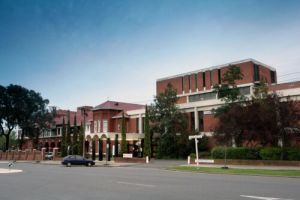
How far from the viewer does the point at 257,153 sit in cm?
3603

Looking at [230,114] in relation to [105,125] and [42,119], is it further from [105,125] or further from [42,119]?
[42,119]

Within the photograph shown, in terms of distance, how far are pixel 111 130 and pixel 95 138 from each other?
3984 millimetres

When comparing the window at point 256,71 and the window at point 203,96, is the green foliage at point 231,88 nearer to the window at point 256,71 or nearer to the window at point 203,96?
the window at point 256,71

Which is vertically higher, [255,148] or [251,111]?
[251,111]

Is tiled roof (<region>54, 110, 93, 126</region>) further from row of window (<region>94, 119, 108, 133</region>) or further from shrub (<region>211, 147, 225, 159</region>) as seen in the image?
shrub (<region>211, 147, 225, 159</region>)

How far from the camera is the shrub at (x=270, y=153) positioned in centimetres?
3366

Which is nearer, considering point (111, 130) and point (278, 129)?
point (278, 129)

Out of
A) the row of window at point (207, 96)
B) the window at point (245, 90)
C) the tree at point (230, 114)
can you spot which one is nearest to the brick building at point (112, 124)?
the row of window at point (207, 96)

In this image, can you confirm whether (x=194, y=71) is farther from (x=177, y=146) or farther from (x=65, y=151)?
(x=65, y=151)

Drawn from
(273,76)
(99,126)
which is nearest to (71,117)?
(99,126)

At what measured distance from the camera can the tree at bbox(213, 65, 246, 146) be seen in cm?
3544

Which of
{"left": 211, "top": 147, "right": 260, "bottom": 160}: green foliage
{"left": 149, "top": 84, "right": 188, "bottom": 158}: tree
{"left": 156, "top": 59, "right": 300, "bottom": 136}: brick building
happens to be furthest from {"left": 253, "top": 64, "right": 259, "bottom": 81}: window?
{"left": 211, "top": 147, "right": 260, "bottom": 160}: green foliage

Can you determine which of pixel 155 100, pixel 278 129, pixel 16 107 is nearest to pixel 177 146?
pixel 155 100

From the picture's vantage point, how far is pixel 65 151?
62.2 metres
